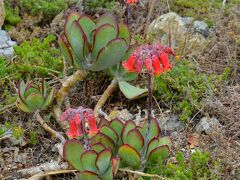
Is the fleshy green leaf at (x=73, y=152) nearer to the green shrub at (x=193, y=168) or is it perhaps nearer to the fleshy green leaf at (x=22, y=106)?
Result: the green shrub at (x=193, y=168)

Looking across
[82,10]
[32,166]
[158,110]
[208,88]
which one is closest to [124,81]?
[158,110]

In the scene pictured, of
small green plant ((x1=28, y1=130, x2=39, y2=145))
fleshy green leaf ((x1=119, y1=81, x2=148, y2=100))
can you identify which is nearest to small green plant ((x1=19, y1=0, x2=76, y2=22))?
fleshy green leaf ((x1=119, y1=81, x2=148, y2=100))

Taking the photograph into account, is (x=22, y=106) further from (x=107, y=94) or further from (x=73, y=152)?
(x=73, y=152)

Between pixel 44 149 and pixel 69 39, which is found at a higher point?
pixel 69 39

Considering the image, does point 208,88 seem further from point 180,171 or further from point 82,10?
point 82,10

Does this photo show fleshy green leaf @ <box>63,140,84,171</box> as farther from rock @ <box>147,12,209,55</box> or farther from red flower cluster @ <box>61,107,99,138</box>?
rock @ <box>147,12,209,55</box>

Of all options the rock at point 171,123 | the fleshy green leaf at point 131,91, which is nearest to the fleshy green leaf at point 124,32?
the fleshy green leaf at point 131,91

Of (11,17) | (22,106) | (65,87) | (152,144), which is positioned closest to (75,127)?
(152,144)

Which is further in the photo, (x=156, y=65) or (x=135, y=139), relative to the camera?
(x=135, y=139)
